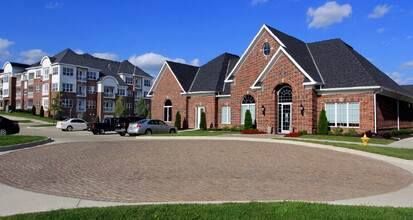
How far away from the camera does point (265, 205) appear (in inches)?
221

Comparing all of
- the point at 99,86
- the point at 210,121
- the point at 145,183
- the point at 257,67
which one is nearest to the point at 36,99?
the point at 99,86

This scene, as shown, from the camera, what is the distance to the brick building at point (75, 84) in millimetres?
59188

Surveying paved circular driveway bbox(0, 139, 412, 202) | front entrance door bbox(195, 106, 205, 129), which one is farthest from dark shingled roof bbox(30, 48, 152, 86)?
paved circular driveway bbox(0, 139, 412, 202)

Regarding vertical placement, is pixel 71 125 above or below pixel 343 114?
below

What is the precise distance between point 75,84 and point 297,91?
1952 inches

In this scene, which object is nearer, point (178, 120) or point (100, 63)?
point (178, 120)

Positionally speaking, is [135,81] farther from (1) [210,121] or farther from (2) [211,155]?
(2) [211,155]

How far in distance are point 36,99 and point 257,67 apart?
174 feet

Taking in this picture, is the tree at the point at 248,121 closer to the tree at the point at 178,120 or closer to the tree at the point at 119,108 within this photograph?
the tree at the point at 178,120

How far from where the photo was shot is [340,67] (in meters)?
24.9

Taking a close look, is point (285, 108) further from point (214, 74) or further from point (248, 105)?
point (214, 74)

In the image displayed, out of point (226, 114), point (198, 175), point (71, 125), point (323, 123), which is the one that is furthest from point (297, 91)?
point (71, 125)

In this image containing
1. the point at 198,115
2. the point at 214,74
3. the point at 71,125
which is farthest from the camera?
the point at 71,125

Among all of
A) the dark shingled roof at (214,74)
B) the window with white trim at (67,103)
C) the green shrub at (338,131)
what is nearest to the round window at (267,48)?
the dark shingled roof at (214,74)
